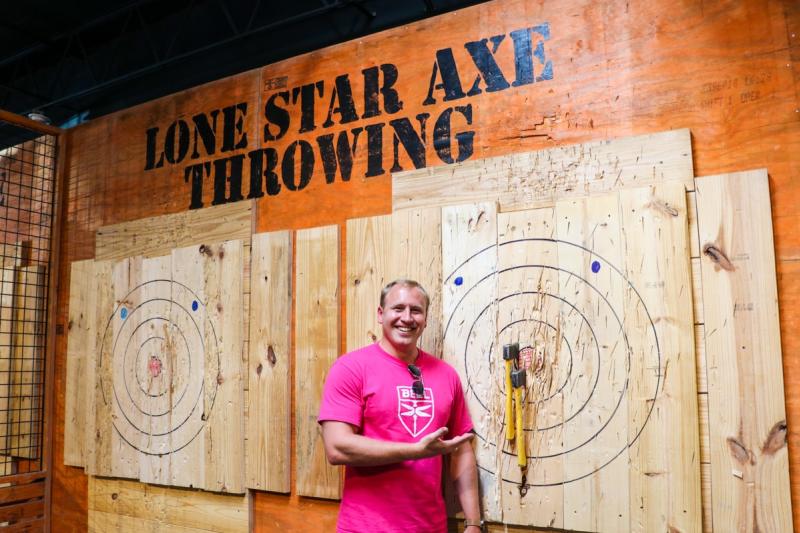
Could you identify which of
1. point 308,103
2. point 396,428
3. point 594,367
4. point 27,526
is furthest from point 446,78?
point 27,526

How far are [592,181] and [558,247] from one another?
0.27 metres

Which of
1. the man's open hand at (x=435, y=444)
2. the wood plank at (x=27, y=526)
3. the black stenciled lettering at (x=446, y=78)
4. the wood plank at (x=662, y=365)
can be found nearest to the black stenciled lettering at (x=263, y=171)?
the black stenciled lettering at (x=446, y=78)

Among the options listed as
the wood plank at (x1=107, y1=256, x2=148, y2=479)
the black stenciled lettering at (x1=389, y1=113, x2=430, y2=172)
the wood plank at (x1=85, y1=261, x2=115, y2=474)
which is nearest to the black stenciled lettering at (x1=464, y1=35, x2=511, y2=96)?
the black stenciled lettering at (x1=389, y1=113, x2=430, y2=172)

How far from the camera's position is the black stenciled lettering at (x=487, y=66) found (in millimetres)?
2490

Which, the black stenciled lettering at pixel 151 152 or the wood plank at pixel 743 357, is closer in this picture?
the wood plank at pixel 743 357

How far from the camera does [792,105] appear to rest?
2.02 meters

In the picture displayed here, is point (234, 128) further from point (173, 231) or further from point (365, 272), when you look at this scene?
point (365, 272)

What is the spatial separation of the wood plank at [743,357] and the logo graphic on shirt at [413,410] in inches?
35.8

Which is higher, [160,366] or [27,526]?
[160,366]

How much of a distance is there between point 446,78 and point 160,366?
197cm

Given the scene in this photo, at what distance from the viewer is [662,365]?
6.77ft

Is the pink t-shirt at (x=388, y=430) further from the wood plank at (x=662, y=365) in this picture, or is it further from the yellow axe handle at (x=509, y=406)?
the wood plank at (x=662, y=365)

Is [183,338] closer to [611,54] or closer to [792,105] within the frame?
[611,54]

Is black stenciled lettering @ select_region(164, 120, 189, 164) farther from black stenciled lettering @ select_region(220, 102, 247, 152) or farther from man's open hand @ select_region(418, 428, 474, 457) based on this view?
man's open hand @ select_region(418, 428, 474, 457)
